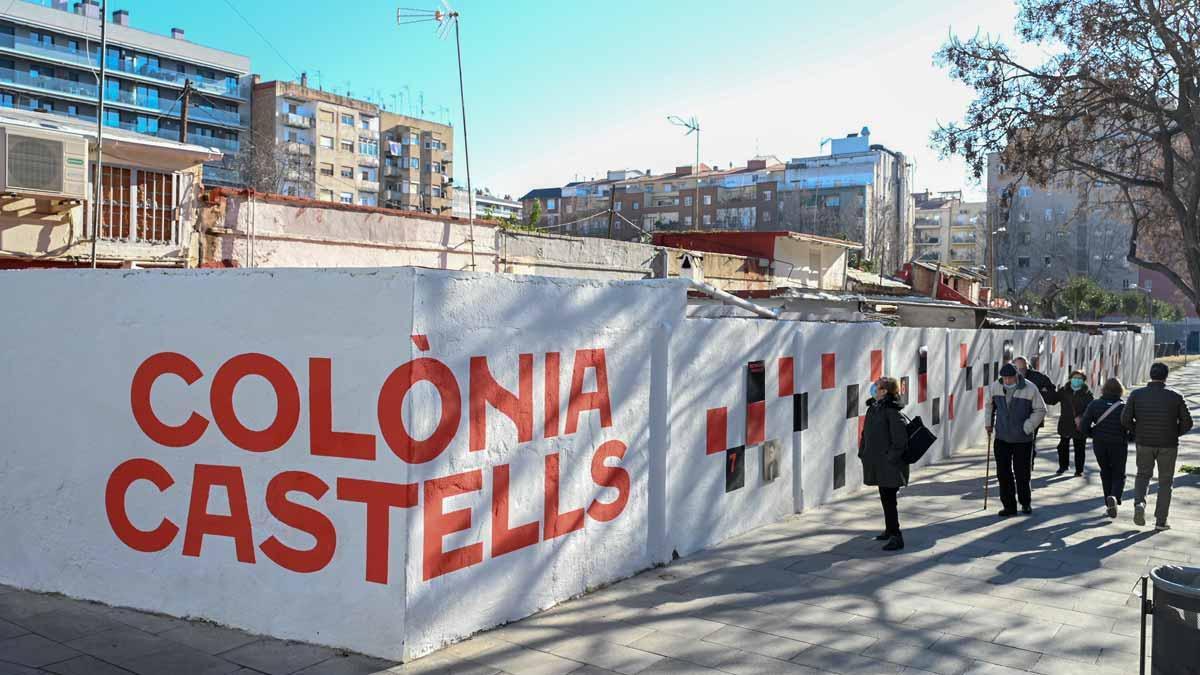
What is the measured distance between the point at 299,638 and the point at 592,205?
102 meters

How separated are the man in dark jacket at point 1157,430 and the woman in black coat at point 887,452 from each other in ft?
10.1

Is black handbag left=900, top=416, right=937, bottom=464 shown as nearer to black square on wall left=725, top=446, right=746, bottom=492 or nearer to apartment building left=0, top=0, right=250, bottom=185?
black square on wall left=725, top=446, right=746, bottom=492

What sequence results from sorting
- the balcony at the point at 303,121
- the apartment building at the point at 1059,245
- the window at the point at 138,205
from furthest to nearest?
the apartment building at the point at 1059,245
the balcony at the point at 303,121
the window at the point at 138,205

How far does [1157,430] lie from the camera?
9820 millimetres

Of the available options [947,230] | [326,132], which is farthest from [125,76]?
[947,230]

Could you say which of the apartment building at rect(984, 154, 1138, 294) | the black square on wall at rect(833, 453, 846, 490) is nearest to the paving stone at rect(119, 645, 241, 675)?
the black square on wall at rect(833, 453, 846, 490)

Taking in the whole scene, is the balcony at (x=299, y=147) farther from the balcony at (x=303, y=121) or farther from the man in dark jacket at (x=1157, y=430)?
the man in dark jacket at (x=1157, y=430)

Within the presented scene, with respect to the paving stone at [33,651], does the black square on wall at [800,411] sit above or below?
above

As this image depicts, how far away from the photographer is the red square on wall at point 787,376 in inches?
382

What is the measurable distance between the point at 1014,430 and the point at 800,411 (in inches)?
96.4

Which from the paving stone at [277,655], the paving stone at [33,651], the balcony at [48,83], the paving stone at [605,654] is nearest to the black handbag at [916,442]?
the paving stone at [605,654]

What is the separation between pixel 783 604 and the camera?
22.5 ft

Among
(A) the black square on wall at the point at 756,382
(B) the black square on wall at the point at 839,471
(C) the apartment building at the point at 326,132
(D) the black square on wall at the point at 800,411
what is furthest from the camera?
(C) the apartment building at the point at 326,132

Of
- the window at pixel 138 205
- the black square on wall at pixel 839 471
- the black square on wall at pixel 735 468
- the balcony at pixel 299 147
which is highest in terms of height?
the balcony at pixel 299 147
